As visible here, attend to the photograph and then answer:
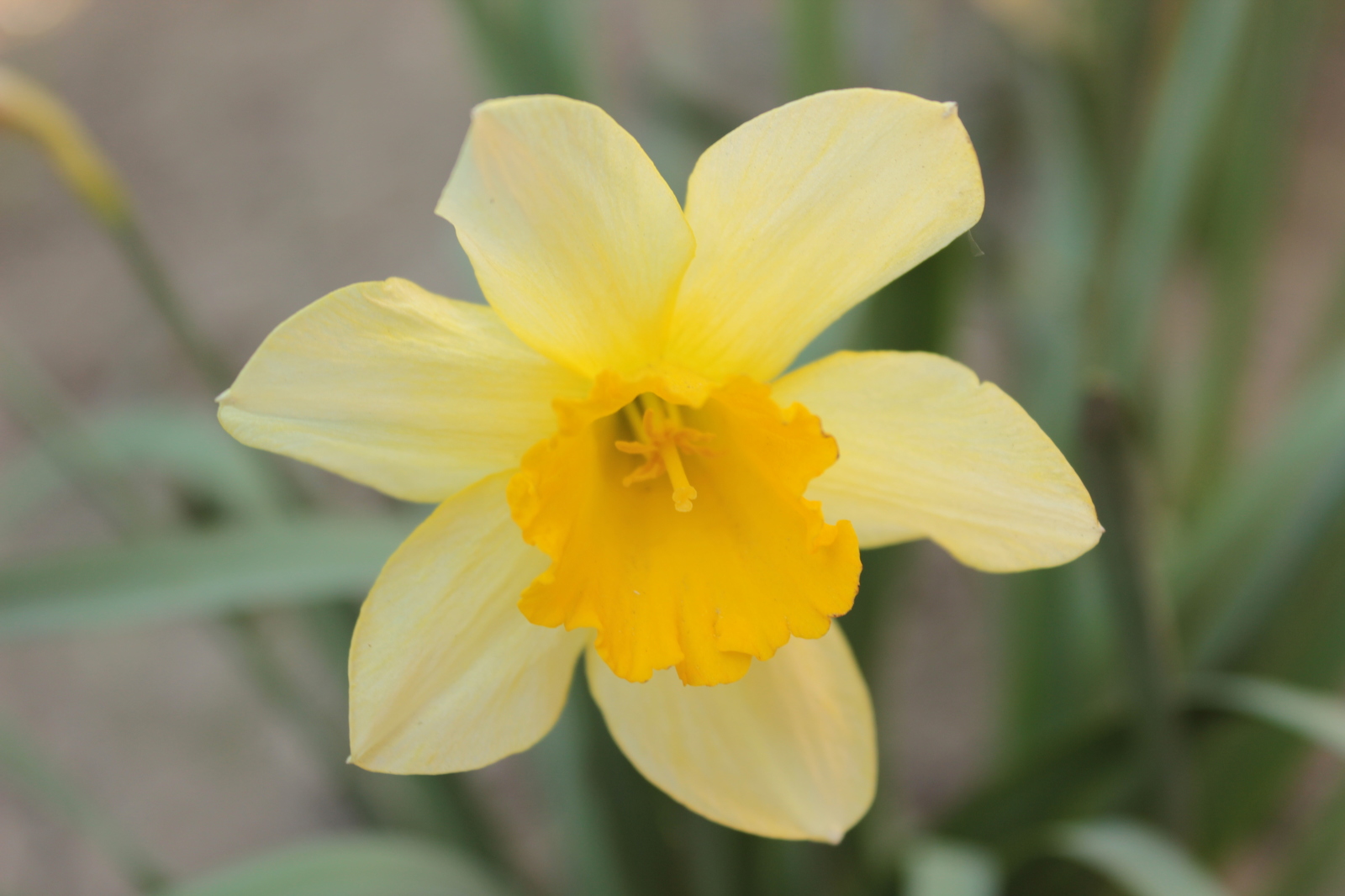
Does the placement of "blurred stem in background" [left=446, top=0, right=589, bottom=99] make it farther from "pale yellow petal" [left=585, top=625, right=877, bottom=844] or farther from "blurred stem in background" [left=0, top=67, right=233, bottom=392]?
"pale yellow petal" [left=585, top=625, right=877, bottom=844]

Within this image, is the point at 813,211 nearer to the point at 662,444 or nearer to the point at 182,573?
the point at 662,444

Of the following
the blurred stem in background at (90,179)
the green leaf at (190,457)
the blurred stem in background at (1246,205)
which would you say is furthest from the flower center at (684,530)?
the blurred stem in background at (1246,205)

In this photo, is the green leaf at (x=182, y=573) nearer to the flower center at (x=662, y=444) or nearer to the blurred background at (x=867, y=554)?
the blurred background at (x=867, y=554)

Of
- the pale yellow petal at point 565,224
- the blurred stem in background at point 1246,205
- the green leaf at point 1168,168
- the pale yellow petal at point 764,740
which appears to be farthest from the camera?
the blurred stem in background at point 1246,205

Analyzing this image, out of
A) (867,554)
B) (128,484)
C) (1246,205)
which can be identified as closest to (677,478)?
(867,554)

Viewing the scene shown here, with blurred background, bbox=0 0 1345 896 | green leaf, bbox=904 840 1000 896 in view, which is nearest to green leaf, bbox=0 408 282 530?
blurred background, bbox=0 0 1345 896
